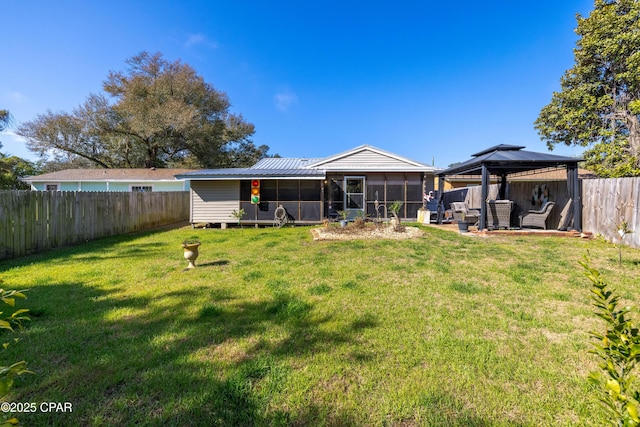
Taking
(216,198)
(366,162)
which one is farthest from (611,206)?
(216,198)

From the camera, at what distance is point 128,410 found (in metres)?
1.74

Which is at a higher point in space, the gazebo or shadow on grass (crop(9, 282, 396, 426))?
the gazebo

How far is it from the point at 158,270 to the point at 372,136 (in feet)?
62.1

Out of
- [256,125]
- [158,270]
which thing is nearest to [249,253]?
[158,270]

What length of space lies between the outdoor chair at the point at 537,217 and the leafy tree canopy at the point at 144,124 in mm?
23017

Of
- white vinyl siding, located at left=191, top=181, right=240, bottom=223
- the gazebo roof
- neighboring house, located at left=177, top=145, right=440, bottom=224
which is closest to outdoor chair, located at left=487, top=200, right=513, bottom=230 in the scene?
the gazebo roof

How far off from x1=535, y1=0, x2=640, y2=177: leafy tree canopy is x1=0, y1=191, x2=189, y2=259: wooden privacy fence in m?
19.9

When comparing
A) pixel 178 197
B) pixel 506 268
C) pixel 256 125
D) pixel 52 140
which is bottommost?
pixel 506 268

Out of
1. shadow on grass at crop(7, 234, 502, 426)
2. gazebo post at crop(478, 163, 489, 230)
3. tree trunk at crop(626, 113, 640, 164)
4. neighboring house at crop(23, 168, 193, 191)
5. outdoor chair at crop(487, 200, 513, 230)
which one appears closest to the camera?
shadow on grass at crop(7, 234, 502, 426)

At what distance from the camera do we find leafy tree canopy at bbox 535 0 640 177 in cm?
1216

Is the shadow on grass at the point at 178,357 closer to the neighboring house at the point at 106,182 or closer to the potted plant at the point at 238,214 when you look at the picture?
the potted plant at the point at 238,214

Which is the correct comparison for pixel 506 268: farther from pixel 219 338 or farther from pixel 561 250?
pixel 219 338

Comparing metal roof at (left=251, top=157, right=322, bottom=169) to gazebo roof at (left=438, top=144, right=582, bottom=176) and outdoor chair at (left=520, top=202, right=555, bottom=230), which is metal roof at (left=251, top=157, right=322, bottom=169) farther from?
outdoor chair at (left=520, top=202, right=555, bottom=230)

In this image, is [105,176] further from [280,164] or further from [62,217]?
[62,217]
